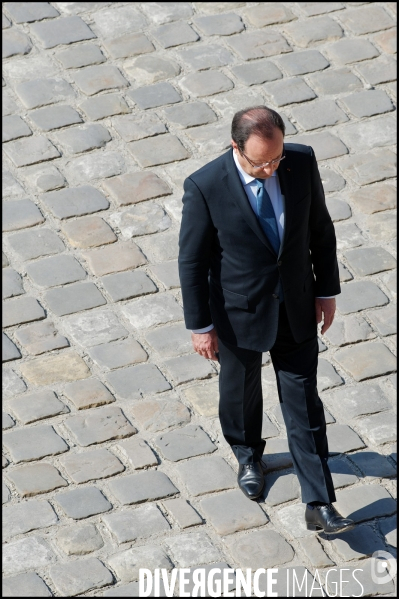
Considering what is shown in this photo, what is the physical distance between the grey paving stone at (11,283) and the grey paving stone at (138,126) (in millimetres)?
1544

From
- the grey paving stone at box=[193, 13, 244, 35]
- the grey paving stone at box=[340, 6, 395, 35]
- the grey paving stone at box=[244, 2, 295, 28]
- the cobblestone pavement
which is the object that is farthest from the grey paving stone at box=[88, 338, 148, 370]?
the grey paving stone at box=[340, 6, 395, 35]

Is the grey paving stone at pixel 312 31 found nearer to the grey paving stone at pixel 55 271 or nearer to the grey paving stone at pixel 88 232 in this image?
the grey paving stone at pixel 88 232

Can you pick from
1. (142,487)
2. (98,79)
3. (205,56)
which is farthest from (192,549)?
(205,56)

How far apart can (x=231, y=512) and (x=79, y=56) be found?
14.6 feet

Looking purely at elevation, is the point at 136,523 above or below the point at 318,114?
below

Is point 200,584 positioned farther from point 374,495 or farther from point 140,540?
point 374,495

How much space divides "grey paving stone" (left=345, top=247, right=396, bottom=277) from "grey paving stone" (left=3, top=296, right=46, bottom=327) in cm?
203

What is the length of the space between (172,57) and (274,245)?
403cm

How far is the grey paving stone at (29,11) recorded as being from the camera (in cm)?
855

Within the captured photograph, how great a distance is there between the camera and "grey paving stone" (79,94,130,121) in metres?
7.75

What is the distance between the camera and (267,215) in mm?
4613

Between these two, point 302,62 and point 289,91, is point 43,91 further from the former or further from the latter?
point 302,62

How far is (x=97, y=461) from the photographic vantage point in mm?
5422

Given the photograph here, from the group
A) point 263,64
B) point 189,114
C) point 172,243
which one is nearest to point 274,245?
point 172,243
